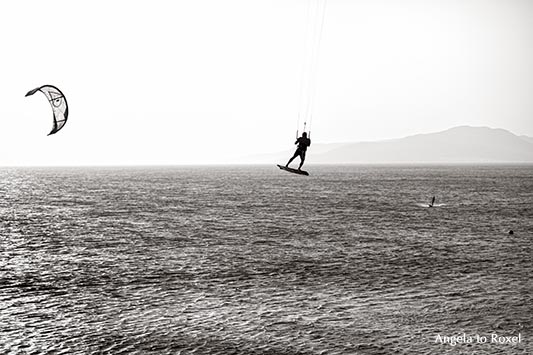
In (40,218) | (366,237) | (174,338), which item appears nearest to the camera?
(174,338)

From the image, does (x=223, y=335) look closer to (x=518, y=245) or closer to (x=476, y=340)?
(x=476, y=340)

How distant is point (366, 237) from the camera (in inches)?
2327

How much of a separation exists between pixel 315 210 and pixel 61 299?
61.1 m

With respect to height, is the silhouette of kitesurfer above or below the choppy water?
above

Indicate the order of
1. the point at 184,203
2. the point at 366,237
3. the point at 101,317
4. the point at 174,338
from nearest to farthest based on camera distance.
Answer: the point at 174,338, the point at 101,317, the point at 366,237, the point at 184,203

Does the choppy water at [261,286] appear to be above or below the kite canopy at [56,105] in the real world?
below

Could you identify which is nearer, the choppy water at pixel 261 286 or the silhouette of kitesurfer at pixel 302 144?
the silhouette of kitesurfer at pixel 302 144

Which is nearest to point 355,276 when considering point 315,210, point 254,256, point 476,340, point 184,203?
point 254,256

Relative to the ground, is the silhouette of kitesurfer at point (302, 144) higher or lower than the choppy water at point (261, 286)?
higher

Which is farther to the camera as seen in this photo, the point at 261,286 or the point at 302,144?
the point at 261,286

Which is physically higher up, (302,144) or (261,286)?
(302,144)

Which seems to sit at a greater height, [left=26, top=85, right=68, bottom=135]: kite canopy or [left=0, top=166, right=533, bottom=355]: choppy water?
[left=26, top=85, right=68, bottom=135]: kite canopy

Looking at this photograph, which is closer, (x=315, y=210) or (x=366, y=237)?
(x=366, y=237)

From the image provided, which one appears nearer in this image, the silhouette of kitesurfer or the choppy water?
the silhouette of kitesurfer
